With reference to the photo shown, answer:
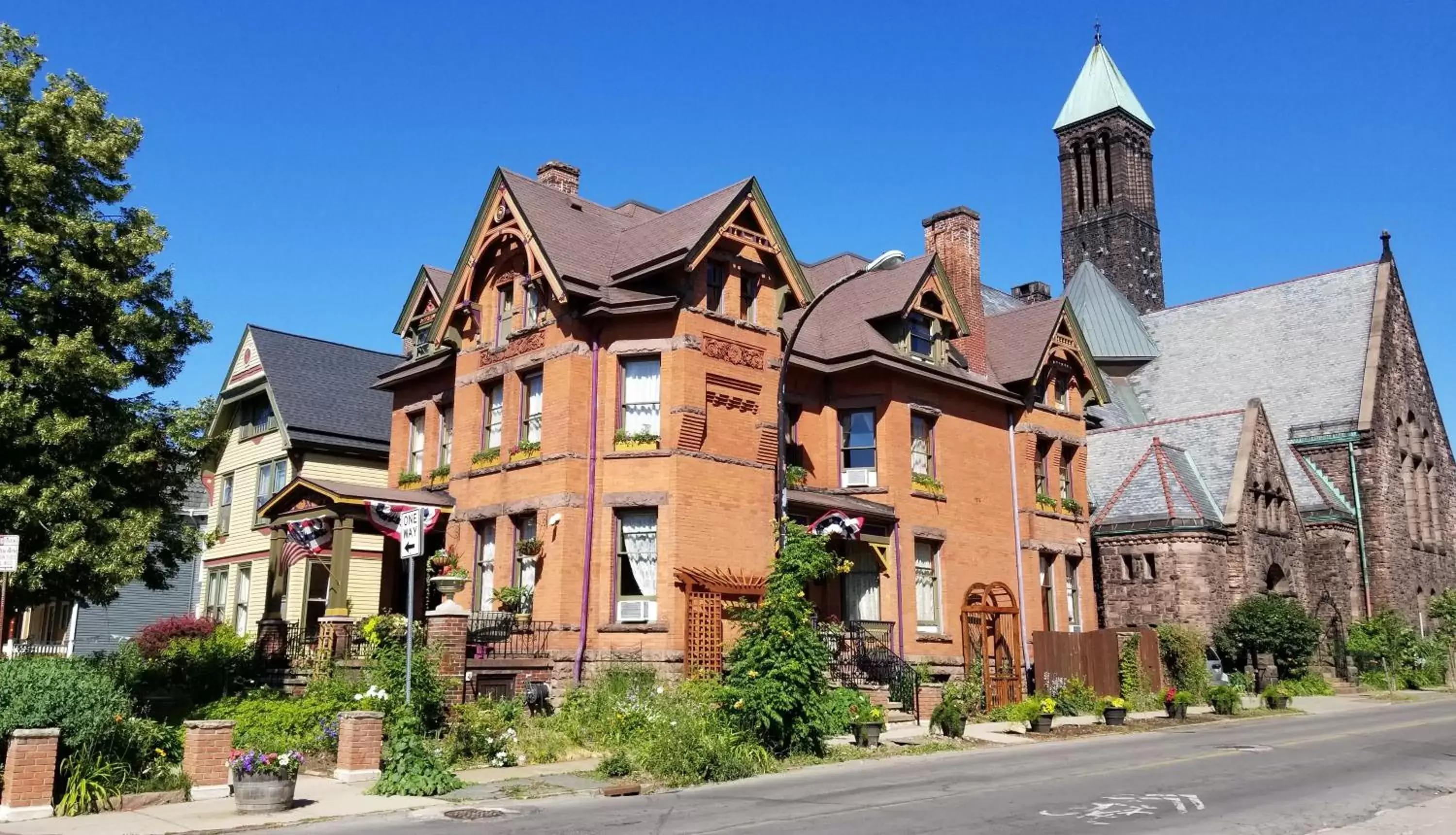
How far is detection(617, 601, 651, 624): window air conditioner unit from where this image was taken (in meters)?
23.5

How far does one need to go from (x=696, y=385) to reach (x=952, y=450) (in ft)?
29.6

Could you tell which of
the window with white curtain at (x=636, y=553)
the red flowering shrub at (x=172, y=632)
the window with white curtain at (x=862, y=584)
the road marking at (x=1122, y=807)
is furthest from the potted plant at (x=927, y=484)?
the red flowering shrub at (x=172, y=632)

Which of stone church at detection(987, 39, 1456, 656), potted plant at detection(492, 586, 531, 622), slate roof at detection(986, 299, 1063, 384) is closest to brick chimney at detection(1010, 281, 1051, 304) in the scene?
stone church at detection(987, 39, 1456, 656)

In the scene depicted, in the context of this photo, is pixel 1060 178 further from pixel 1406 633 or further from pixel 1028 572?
pixel 1028 572

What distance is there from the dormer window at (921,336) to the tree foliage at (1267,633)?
43.5 feet

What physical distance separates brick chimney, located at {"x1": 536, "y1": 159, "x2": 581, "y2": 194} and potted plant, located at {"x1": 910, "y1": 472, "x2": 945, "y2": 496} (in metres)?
11.7

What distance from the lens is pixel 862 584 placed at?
92.1 feet

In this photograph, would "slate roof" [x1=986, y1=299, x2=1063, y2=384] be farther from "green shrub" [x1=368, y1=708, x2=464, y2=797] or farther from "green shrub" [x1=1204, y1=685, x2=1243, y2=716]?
"green shrub" [x1=368, y1=708, x2=464, y2=797]

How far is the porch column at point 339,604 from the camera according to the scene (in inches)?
892

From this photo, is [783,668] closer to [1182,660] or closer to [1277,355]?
[1182,660]

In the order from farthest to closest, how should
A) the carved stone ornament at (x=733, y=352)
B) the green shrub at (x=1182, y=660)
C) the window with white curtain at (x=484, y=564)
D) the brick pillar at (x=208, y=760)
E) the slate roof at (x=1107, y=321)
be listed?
the slate roof at (x=1107, y=321) → the green shrub at (x=1182, y=660) → the window with white curtain at (x=484, y=564) → the carved stone ornament at (x=733, y=352) → the brick pillar at (x=208, y=760)

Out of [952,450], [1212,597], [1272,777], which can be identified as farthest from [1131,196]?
[1272,777]

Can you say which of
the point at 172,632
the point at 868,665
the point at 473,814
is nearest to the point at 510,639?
the point at 868,665

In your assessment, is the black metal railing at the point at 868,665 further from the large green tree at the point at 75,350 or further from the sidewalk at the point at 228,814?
the large green tree at the point at 75,350
